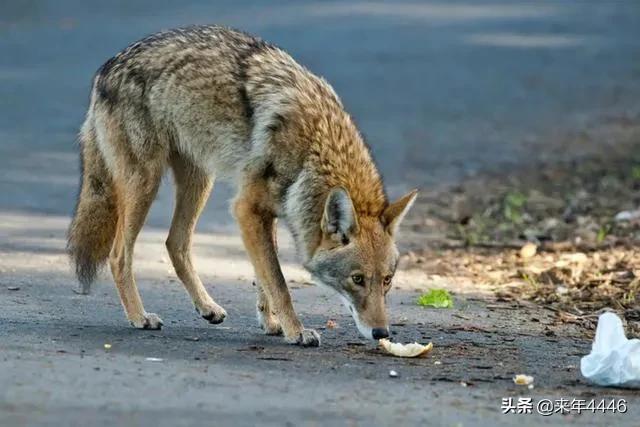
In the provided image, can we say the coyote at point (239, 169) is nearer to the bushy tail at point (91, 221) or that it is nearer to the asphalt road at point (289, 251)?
the bushy tail at point (91, 221)

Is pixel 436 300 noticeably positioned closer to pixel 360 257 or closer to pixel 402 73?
pixel 360 257

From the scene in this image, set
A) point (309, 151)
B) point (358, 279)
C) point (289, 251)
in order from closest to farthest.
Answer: point (358, 279), point (309, 151), point (289, 251)

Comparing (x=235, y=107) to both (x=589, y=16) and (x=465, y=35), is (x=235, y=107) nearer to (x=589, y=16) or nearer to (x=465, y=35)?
(x=465, y=35)

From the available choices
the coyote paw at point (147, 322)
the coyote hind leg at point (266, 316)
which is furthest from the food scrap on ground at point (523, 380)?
the coyote paw at point (147, 322)

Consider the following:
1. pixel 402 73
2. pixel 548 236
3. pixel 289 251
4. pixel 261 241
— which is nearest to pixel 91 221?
pixel 261 241

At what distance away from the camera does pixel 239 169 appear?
8805 mm

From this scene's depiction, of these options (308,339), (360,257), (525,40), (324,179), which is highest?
(324,179)

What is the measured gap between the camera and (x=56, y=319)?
28.8ft

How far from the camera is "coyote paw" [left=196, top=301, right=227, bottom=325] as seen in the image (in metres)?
9.09

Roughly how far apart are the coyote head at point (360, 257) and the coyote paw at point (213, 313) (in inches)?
37.5

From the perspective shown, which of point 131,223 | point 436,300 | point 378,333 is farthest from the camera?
point 436,300

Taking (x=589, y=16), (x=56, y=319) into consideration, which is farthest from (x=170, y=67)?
(x=589, y=16)

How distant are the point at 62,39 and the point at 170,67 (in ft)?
38.8

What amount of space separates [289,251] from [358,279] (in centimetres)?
358
